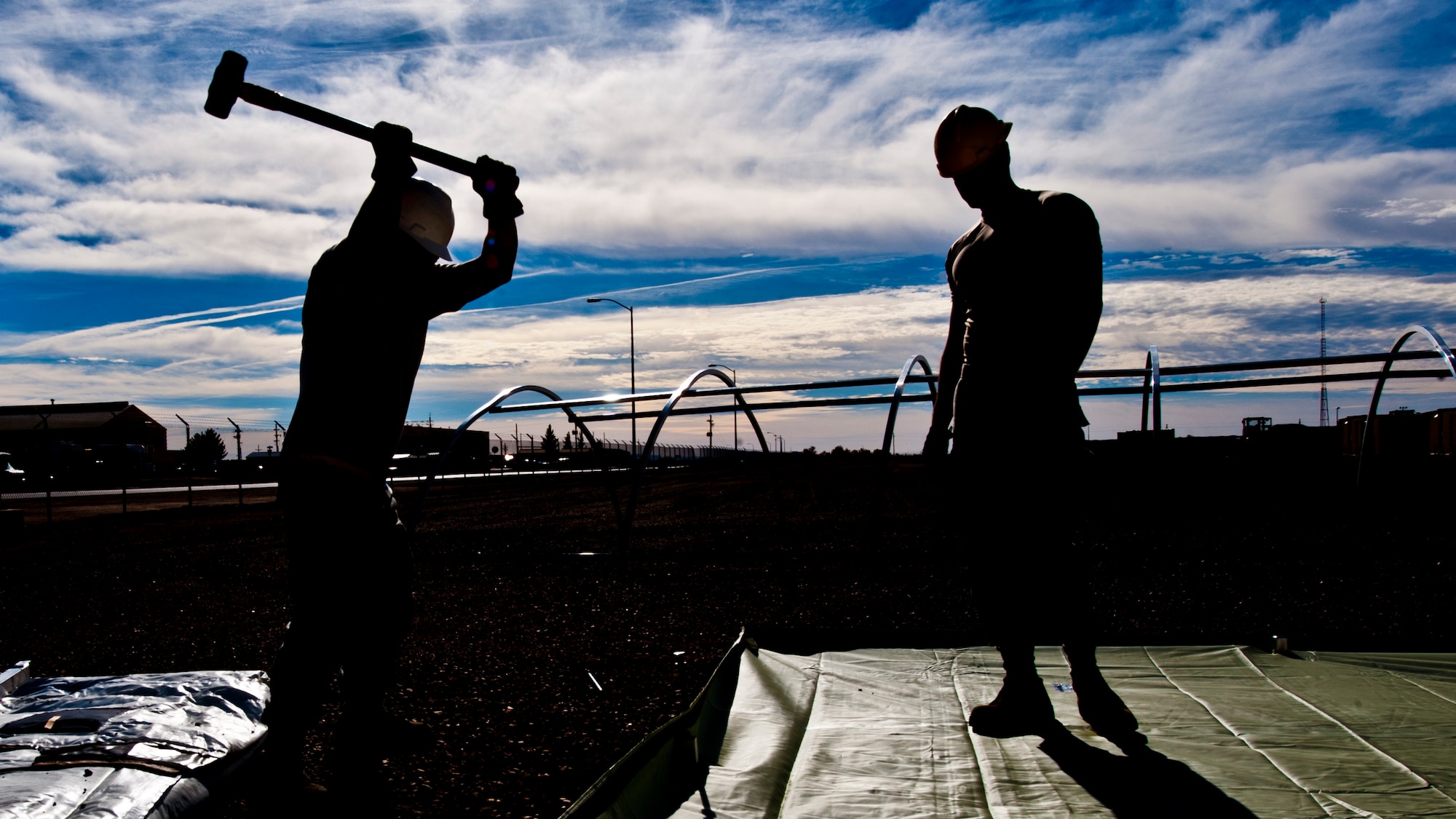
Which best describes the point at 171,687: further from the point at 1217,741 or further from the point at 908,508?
the point at 908,508

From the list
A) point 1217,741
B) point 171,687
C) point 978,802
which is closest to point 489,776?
point 171,687

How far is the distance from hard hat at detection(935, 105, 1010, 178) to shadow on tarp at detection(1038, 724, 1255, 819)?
1.72 m

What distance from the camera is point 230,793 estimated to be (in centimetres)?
243

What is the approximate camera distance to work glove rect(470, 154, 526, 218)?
9.53 ft

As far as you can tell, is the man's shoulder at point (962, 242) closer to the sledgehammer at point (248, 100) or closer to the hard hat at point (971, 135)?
the hard hat at point (971, 135)

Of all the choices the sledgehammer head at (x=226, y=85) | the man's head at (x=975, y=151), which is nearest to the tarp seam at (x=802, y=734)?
the man's head at (x=975, y=151)

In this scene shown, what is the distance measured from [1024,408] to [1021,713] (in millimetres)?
909

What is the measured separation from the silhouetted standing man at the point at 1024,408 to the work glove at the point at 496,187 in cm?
145

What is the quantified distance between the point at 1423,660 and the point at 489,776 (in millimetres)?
3482

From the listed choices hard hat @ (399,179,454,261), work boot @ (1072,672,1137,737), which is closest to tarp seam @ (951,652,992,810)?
work boot @ (1072,672,1137,737)

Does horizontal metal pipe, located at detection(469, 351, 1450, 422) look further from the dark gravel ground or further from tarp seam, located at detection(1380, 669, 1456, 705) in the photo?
tarp seam, located at detection(1380, 669, 1456, 705)

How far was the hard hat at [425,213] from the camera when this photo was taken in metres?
2.57

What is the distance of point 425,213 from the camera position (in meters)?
2.58

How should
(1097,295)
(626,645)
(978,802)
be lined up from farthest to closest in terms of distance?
(626,645)
(1097,295)
(978,802)
